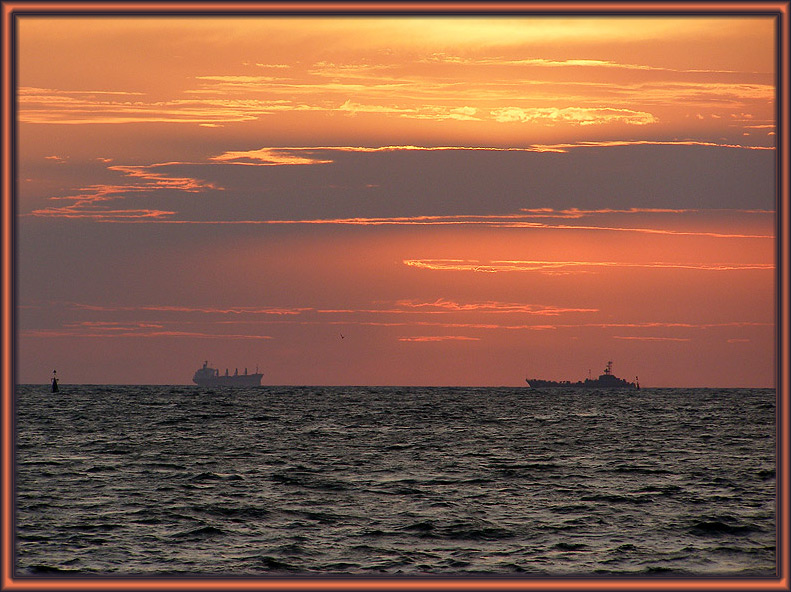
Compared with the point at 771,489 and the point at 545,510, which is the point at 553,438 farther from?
the point at 545,510

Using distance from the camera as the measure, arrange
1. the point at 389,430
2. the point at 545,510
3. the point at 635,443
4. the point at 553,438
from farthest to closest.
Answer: the point at 389,430, the point at 553,438, the point at 635,443, the point at 545,510

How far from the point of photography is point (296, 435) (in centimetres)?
7731

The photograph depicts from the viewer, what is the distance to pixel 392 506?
119 feet

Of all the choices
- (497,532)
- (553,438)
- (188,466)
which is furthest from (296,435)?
(497,532)

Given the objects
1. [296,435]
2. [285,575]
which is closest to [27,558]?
[285,575]

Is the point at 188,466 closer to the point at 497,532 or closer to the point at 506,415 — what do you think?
the point at 497,532

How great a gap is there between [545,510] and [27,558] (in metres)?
17.9

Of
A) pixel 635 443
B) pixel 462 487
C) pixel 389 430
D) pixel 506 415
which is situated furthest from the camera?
pixel 506 415

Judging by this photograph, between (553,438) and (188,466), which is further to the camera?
(553,438)

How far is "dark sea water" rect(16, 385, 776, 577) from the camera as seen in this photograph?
26.9 meters

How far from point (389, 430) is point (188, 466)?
32490 millimetres

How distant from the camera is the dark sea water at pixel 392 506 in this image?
26922mm
